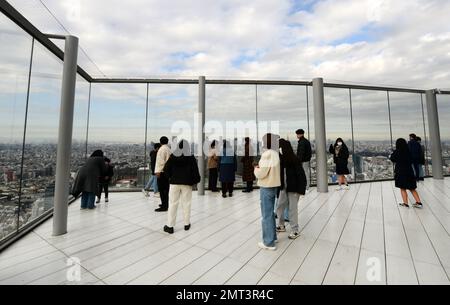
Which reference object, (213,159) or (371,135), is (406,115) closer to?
(371,135)

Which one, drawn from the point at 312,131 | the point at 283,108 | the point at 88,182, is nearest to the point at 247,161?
the point at 283,108

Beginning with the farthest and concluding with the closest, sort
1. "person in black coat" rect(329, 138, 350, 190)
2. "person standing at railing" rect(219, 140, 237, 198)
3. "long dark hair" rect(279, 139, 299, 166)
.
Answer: "person in black coat" rect(329, 138, 350, 190) → "person standing at railing" rect(219, 140, 237, 198) → "long dark hair" rect(279, 139, 299, 166)

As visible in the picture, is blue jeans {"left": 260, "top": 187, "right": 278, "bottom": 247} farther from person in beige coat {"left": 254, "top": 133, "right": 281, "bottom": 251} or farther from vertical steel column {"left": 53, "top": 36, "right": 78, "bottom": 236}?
vertical steel column {"left": 53, "top": 36, "right": 78, "bottom": 236}

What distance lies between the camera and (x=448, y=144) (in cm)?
809

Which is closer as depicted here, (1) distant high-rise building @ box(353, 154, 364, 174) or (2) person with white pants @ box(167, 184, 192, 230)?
(2) person with white pants @ box(167, 184, 192, 230)

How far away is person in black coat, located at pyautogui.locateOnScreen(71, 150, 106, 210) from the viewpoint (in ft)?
14.5

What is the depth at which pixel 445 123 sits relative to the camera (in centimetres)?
807

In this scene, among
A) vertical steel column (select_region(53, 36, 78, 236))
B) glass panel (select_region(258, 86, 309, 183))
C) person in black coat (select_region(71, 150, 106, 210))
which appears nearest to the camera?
vertical steel column (select_region(53, 36, 78, 236))

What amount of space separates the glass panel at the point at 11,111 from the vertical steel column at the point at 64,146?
1.62 feet

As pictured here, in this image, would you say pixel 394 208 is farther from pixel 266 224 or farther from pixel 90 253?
pixel 90 253

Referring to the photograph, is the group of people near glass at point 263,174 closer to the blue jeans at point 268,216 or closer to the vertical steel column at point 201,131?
the blue jeans at point 268,216

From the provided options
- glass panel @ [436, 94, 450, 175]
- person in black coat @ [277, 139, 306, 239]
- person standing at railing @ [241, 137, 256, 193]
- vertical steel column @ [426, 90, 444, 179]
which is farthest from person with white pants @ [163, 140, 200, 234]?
glass panel @ [436, 94, 450, 175]

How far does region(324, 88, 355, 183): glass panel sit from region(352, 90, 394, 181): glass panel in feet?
0.92

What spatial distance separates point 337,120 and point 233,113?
144 inches
